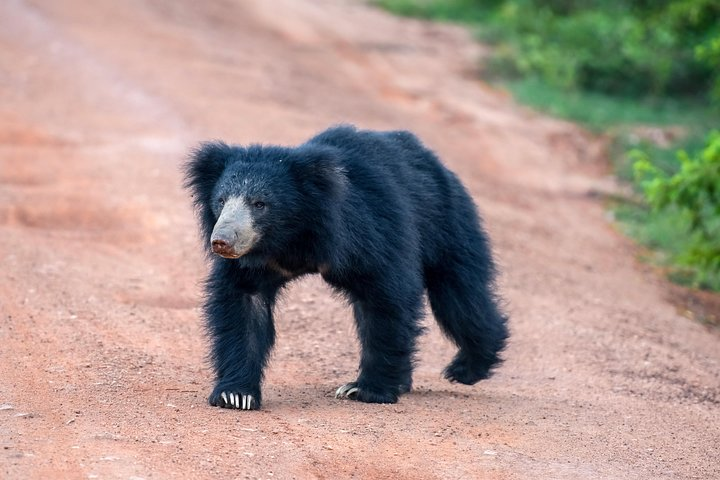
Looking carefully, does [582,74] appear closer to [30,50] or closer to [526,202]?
[526,202]

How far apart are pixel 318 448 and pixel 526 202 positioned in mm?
8103

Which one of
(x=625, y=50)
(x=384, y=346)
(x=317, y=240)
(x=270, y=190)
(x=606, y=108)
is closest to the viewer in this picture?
(x=270, y=190)

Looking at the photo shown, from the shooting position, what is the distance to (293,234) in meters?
5.38

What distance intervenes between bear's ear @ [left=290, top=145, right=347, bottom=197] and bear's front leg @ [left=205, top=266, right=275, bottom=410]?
2.08 feet

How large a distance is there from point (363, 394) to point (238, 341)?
0.68 m

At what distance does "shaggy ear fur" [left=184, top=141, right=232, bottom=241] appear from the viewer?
A: 5438mm

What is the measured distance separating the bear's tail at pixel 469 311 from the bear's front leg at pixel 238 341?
1.14 m

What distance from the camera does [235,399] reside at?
534cm

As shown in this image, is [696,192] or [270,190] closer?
[270,190]

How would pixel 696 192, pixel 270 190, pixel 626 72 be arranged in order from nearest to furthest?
pixel 270 190, pixel 696 192, pixel 626 72

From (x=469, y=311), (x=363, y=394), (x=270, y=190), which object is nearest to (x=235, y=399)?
(x=363, y=394)

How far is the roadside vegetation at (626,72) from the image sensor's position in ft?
46.8

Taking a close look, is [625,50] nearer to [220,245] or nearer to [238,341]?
[238,341]

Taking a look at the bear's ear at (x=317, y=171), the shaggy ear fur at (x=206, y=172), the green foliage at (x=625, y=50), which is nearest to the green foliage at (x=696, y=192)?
the bear's ear at (x=317, y=171)
